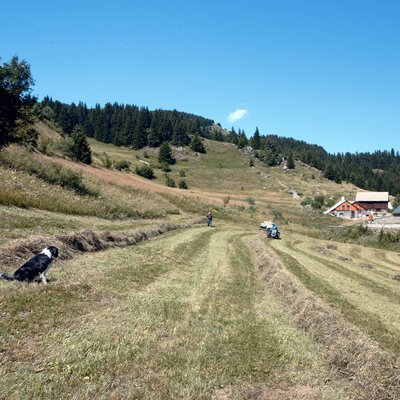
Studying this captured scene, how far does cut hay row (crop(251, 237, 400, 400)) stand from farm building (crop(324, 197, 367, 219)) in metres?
118

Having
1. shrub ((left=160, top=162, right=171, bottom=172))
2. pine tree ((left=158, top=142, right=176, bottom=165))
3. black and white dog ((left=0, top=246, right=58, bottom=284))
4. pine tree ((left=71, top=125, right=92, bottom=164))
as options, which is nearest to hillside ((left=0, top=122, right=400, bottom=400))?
black and white dog ((left=0, top=246, right=58, bottom=284))

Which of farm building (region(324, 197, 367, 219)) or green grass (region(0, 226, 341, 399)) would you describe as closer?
green grass (region(0, 226, 341, 399))

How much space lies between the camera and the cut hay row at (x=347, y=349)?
333 inches

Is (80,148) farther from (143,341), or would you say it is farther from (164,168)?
(143,341)

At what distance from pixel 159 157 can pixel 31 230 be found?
157 m

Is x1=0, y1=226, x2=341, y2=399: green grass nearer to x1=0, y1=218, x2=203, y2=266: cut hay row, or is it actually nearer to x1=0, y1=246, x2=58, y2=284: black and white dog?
x1=0, y1=246, x2=58, y2=284: black and white dog

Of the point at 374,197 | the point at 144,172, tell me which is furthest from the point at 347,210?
the point at 144,172

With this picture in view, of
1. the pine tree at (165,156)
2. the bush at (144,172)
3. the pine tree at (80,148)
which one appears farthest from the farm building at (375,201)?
the pine tree at (80,148)

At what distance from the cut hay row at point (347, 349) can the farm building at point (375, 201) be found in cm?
14577

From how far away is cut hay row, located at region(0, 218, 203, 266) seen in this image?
1435cm

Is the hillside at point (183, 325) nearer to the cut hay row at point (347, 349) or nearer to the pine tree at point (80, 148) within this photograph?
the cut hay row at point (347, 349)

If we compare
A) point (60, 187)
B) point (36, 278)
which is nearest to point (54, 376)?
point (36, 278)

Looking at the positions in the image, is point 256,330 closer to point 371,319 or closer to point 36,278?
point 371,319

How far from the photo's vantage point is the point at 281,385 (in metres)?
8.16
